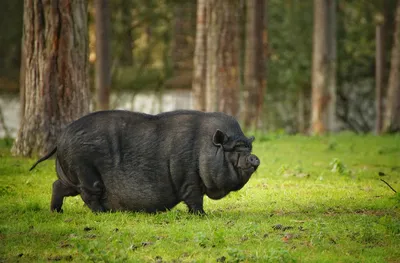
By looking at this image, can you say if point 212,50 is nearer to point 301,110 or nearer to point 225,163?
point 225,163

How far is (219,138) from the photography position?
8.89 m

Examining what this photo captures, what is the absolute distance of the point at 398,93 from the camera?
83.5 feet

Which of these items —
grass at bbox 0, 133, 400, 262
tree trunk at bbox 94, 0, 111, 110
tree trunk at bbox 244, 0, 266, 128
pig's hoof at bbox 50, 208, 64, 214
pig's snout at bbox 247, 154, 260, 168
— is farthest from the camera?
tree trunk at bbox 244, 0, 266, 128

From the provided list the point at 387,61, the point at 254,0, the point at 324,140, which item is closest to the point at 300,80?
the point at 387,61

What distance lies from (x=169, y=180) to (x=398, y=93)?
17750 millimetres

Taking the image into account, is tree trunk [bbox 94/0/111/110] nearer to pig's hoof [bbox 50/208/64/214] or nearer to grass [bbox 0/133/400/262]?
grass [bbox 0/133/400/262]

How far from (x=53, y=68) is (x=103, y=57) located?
35.7ft

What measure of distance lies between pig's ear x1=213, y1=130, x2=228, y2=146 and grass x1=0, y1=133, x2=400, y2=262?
84 cm

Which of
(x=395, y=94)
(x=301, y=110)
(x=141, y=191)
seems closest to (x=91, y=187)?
(x=141, y=191)

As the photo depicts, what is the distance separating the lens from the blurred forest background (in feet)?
66.2

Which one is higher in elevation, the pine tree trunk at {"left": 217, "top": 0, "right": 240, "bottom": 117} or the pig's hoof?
the pine tree trunk at {"left": 217, "top": 0, "right": 240, "bottom": 117}

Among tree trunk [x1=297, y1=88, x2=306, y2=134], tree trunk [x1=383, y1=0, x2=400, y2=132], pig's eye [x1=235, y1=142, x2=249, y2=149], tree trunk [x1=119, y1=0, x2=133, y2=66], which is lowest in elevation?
tree trunk [x1=297, y1=88, x2=306, y2=134]

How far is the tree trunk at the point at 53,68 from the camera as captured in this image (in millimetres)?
13742

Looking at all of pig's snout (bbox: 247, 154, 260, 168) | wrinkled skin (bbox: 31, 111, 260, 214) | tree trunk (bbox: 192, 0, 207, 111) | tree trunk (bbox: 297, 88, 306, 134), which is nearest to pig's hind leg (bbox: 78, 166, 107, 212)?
wrinkled skin (bbox: 31, 111, 260, 214)
